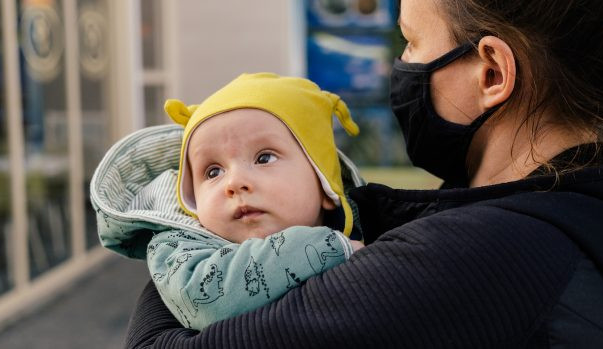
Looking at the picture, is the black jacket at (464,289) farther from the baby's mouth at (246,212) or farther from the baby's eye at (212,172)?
the baby's eye at (212,172)

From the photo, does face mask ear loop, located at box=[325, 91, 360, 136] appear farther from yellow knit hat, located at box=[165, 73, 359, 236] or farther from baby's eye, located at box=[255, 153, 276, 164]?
baby's eye, located at box=[255, 153, 276, 164]

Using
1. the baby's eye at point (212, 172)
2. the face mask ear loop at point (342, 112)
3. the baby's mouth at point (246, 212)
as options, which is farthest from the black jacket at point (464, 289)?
the face mask ear loop at point (342, 112)

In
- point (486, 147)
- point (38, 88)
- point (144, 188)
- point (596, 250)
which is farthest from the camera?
point (38, 88)

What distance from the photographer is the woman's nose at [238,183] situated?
1.41 meters

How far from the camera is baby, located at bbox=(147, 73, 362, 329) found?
48.1 inches

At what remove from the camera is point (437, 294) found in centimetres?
105

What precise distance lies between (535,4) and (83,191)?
19.3 feet

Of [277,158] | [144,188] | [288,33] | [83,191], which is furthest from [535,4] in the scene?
[288,33]

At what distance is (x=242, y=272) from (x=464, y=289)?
36 centimetres

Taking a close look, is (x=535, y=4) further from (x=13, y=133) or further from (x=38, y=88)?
(x=38, y=88)

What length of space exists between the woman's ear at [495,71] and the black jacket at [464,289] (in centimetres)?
22

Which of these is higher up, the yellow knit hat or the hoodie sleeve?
the yellow knit hat

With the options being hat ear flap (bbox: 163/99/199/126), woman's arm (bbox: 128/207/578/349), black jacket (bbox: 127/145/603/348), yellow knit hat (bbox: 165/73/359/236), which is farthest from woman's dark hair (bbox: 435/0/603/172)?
hat ear flap (bbox: 163/99/199/126)

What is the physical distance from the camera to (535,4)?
4.01 ft
